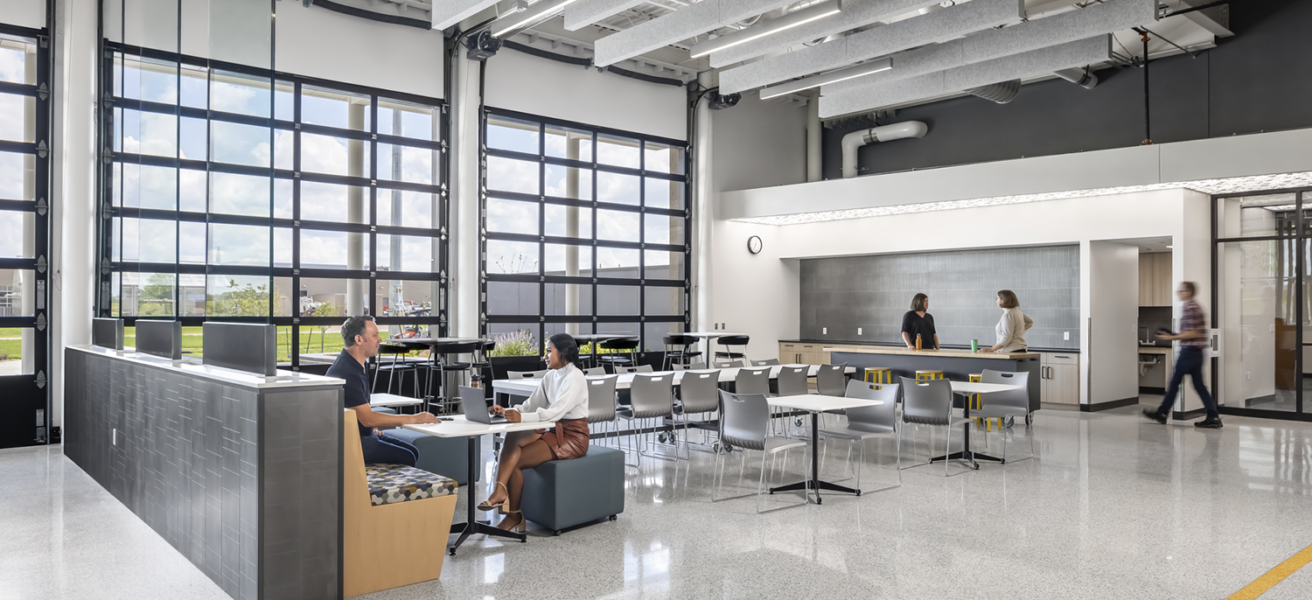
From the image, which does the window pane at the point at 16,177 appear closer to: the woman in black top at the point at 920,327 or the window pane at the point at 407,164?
the window pane at the point at 407,164

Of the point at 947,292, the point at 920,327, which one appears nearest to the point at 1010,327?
the point at 920,327

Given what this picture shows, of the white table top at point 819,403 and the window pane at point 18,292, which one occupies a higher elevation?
the window pane at point 18,292

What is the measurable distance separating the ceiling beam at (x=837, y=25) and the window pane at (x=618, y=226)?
11.9 ft

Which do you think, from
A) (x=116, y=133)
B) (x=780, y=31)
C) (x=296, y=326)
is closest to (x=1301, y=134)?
(x=780, y=31)

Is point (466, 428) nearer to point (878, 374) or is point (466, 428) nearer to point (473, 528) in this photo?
point (473, 528)

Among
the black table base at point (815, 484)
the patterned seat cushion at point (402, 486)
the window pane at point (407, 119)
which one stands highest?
the window pane at point (407, 119)

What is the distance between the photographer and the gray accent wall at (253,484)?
3592 mm

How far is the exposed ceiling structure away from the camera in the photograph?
7.68 m

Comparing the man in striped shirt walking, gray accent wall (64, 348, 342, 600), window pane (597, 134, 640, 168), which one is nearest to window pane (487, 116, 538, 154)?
window pane (597, 134, 640, 168)

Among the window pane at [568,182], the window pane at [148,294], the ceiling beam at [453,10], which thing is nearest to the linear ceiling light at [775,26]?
the ceiling beam at [453,10]

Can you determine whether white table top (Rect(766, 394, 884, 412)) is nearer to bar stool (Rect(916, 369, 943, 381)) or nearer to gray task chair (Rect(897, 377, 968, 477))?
gray task chair (Rect(897, 377, 968, 477))

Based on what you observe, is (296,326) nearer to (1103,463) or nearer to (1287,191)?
(1103,463)

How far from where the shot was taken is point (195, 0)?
5.06m

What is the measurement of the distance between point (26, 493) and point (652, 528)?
4495mm
